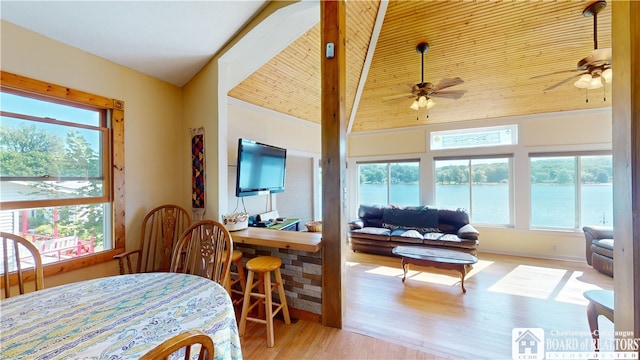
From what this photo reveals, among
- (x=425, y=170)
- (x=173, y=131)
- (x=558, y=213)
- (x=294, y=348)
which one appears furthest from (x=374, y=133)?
(x=294, y=348)

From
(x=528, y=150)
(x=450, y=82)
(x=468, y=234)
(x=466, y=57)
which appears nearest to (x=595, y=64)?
(x=450, y=82)

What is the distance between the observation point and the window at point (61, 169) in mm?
1843

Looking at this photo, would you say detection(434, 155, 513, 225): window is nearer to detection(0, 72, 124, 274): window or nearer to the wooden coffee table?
the wooden coffee table

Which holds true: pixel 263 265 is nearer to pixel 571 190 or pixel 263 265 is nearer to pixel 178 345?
pixel 178 345

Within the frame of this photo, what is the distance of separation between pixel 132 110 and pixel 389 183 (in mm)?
5044

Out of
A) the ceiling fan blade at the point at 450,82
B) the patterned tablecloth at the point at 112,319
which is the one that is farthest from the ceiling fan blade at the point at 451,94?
the patterned tablecloth at the point at 112,319

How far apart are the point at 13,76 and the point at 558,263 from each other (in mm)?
7059

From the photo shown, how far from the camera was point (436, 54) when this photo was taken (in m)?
3.77

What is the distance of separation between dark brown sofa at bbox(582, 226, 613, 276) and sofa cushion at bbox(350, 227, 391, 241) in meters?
2.99

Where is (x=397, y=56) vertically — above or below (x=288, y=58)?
above

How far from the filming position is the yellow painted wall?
74.1 inches

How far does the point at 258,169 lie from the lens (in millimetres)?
3209

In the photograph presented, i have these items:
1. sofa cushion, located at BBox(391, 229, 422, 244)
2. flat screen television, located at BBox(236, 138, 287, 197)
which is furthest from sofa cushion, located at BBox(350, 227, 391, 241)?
flat screen television, located at BBox(236, 138, 287, 197)

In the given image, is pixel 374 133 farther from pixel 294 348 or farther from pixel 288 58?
pixel 294 348
